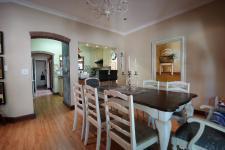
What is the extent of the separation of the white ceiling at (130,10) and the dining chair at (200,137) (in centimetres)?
287

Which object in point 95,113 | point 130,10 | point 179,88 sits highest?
point 130,10

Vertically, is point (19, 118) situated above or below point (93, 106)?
below

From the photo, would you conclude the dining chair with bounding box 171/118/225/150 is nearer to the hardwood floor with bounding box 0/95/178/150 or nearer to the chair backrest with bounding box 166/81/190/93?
the hardwood floor with bounding box 0/95/178/150

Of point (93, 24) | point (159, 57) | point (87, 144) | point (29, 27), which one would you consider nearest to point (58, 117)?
point (87, 144)

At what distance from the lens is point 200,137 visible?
1.25 meters

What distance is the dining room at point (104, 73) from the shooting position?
178cm

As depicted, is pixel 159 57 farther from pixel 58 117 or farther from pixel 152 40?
pixel 58 117

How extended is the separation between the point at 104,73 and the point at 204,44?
3.06 meters

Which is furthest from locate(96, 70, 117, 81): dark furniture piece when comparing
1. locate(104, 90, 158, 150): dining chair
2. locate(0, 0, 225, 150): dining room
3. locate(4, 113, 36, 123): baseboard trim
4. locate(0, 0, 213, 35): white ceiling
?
locate(104, 90, 158, 150): dining chair

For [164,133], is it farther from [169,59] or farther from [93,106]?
[169,59]

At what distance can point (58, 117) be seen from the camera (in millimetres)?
3307

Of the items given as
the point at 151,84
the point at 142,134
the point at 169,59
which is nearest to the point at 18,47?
the point at 151,84

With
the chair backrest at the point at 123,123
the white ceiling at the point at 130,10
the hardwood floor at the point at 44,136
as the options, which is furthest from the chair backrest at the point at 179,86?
the white ceiling at the point at 130,10

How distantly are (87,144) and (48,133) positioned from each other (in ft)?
3.02
